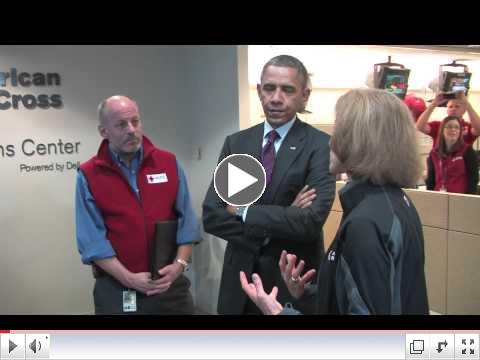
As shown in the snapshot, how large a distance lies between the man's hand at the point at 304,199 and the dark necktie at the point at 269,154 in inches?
4.1

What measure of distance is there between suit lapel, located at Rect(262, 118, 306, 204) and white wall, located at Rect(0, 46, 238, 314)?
0.18 metres

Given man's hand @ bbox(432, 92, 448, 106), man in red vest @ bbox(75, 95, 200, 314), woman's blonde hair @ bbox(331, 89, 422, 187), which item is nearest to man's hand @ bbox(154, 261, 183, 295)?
man in red vest @ bbox(75, 95, 200, 314)

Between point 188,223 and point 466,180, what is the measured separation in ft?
6.95

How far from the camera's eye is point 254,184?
3.75 feet

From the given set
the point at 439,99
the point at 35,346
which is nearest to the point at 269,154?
the point at 35,346

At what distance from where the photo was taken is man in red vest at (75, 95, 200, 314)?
121 centimetres

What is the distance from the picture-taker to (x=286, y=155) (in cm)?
120

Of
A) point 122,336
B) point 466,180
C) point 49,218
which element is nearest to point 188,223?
point 122,336

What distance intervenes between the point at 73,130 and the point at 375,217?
91 centimetres

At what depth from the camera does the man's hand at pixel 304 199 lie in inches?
47.4

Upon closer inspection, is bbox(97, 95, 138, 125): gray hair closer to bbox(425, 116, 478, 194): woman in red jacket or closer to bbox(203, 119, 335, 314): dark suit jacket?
bbox(203, 119, 335, 314): dark suit jacket
